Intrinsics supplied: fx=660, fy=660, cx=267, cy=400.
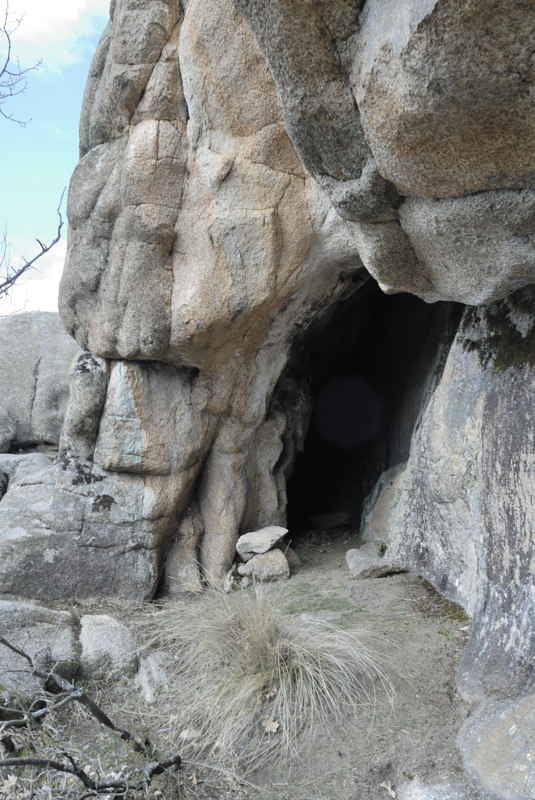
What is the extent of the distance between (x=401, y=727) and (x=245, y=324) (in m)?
2.74

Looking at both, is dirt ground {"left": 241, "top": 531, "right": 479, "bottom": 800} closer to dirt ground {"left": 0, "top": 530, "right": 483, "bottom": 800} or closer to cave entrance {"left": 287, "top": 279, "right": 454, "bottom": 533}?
dirt ground {"left": 0, "top": 530, "right": 483, "bottom": 800}

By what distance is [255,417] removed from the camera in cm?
525

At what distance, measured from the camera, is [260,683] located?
10.3 ft

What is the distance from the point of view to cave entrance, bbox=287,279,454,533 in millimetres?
5961

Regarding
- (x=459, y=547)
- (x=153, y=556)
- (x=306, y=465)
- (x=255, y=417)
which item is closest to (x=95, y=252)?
(x=255, y=417)

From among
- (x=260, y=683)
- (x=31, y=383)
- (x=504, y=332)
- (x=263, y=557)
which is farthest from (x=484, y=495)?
(x=31, y=383)

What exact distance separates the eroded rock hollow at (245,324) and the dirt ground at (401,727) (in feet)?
0.68

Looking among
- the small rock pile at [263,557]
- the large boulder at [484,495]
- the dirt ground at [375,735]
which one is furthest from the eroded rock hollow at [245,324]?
the dirt ground at [375,735]

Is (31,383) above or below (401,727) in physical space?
above

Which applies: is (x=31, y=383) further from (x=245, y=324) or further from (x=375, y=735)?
(x=375, y=735)

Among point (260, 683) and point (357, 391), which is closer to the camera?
point (260, 683)

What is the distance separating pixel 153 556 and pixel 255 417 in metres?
1.32

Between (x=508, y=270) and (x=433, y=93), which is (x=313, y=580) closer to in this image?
(x=508, y=270)

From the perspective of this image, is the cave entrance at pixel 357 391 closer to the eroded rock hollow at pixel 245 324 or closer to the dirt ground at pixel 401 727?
the eroded rock hollow at pixel 245 324
